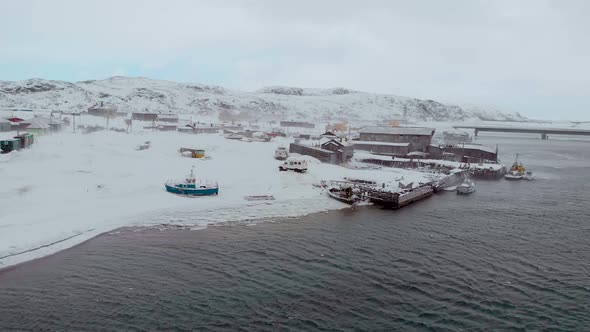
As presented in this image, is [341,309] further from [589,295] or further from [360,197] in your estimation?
[360,197]

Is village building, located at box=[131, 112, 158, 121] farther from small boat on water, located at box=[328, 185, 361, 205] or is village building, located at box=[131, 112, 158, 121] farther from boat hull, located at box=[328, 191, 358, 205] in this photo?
boat hull, located at box=[328, 191, 358, 205]

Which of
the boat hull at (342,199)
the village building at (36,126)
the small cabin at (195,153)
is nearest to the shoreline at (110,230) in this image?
the boat hull at (342,199)

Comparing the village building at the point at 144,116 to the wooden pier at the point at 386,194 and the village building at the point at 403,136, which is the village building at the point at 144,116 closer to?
the village building at the point at 403,136

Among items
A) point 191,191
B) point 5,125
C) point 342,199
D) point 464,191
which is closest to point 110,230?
point 191,191

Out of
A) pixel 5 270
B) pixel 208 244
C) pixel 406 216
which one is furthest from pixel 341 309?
pixel 406 216

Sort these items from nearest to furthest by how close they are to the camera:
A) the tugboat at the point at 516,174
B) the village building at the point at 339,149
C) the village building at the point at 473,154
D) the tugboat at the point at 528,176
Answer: the tugboat at the point at 528,176 < the tugboat at the point at 516,174 < the village building at the point at 339,149 < the village building at the point at 473,154

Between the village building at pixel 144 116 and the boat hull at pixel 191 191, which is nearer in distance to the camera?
the boat hull at pixel 191 191
